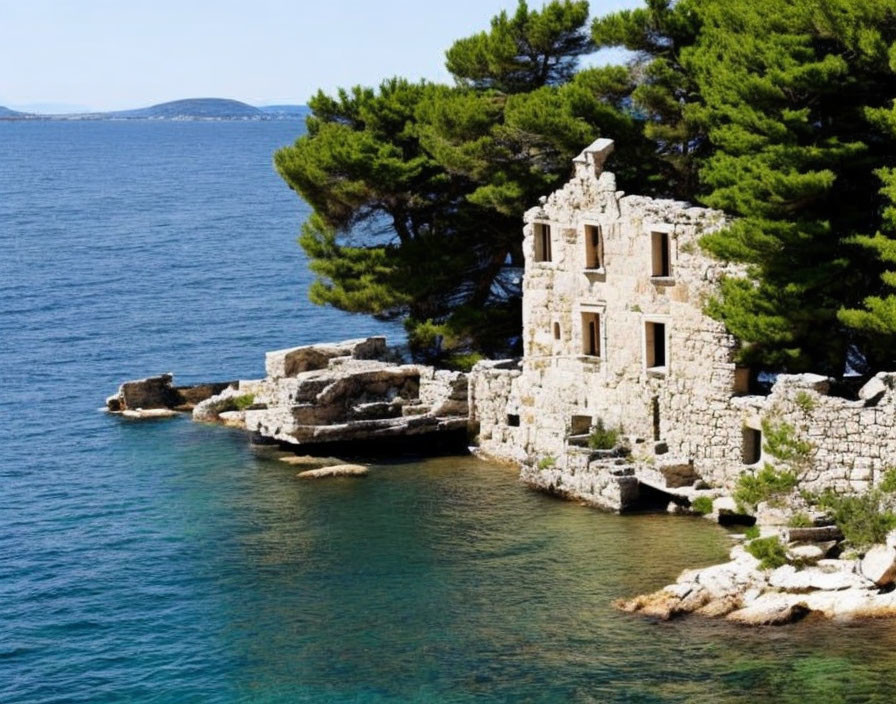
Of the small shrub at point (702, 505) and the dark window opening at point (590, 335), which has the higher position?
the dark window opening at point (590, 335)

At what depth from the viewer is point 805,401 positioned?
4303 cm

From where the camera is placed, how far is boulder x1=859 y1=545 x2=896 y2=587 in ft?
126

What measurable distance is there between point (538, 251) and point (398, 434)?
7.84 metres

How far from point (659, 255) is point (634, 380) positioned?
384 centimetres

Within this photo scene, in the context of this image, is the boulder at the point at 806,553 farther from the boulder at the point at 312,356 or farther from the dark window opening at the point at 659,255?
the boulder at the point at 312,356

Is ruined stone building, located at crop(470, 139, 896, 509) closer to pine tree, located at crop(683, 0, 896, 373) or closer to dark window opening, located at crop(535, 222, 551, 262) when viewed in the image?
dark window opening, located at crop(535, 222, 551, 262)

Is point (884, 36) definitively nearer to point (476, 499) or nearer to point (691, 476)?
point (691, 476)

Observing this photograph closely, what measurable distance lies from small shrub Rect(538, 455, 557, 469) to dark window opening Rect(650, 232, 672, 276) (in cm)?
636

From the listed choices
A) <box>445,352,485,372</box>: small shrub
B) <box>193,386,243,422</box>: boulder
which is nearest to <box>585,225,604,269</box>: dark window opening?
<box>445,352,485,372</box>: small shrub

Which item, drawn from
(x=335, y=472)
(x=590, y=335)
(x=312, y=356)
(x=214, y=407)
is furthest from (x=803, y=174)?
(x=214, y=407)

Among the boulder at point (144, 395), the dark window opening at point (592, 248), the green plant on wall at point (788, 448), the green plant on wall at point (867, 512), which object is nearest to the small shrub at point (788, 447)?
the green plant on wall at point (788, 448)

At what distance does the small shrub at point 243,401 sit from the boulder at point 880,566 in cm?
2985

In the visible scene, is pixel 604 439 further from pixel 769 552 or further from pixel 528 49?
pixel 528 49

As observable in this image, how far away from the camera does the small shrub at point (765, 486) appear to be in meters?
43.1
